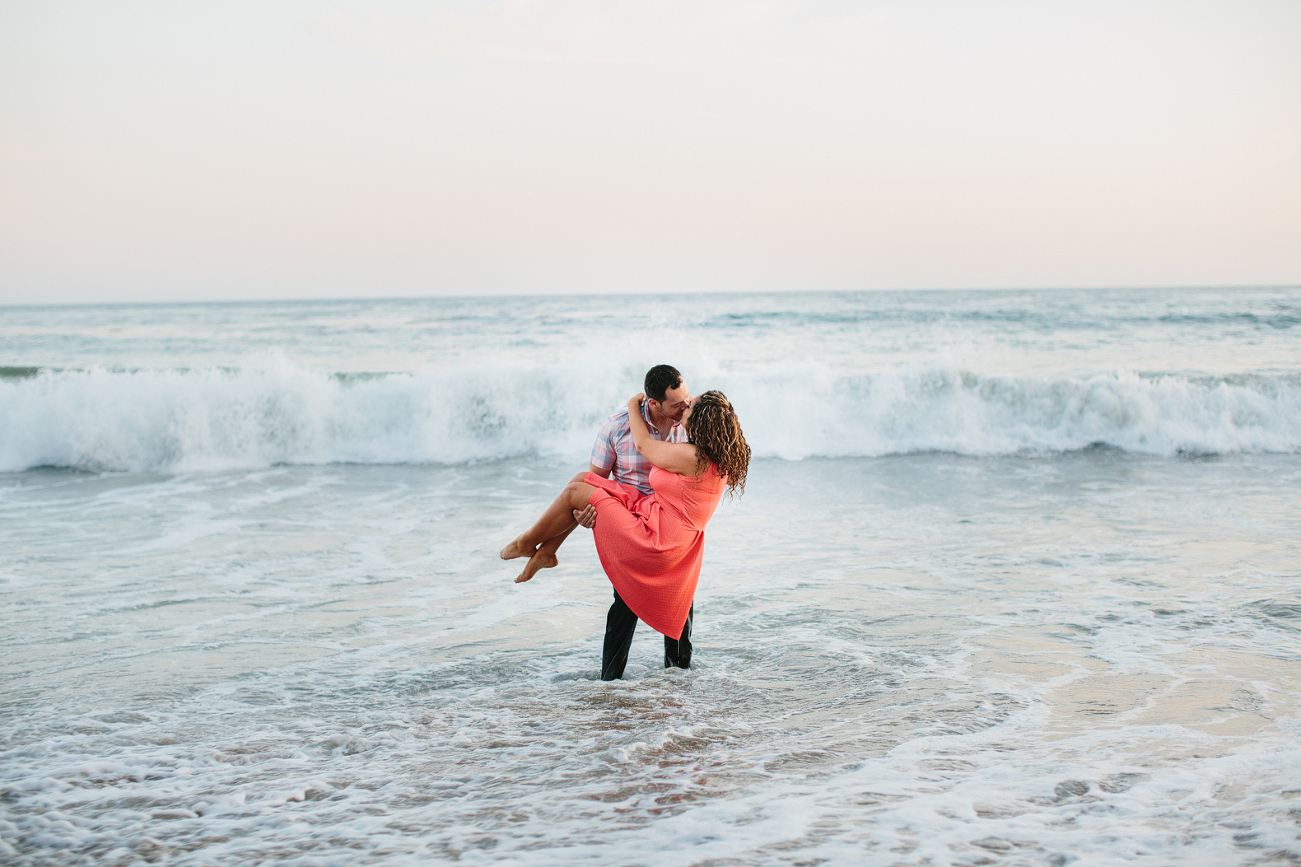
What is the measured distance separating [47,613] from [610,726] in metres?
4.56

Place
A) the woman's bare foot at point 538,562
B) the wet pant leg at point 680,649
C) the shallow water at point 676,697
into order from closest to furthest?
the shallow water at point 676,697 < the woman's bare foot at point 538,562 < the wet pant leg at point 680,649

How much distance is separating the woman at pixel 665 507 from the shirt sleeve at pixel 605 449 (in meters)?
0.09

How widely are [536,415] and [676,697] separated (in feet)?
33.9

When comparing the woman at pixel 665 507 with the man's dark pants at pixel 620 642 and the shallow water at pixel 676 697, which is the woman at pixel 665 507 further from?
the shallow water at pixel 676 697

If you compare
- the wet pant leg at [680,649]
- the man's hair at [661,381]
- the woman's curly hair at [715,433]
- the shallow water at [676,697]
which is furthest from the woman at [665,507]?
the shallow water at [676,697]

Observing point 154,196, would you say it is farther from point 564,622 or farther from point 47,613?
point 564,622

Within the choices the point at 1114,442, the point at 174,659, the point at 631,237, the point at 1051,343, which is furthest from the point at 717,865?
the point at 631,237

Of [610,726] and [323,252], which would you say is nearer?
[610,726]

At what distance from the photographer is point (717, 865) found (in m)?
2.52

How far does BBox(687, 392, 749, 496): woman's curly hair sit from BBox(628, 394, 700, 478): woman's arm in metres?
0.04

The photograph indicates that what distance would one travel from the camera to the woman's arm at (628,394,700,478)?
12.5 feet

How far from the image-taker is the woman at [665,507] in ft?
12.5

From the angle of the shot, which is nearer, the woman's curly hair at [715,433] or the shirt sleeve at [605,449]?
the woman's curly hair at [715,433]

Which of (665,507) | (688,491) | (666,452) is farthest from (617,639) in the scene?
(666,452)
